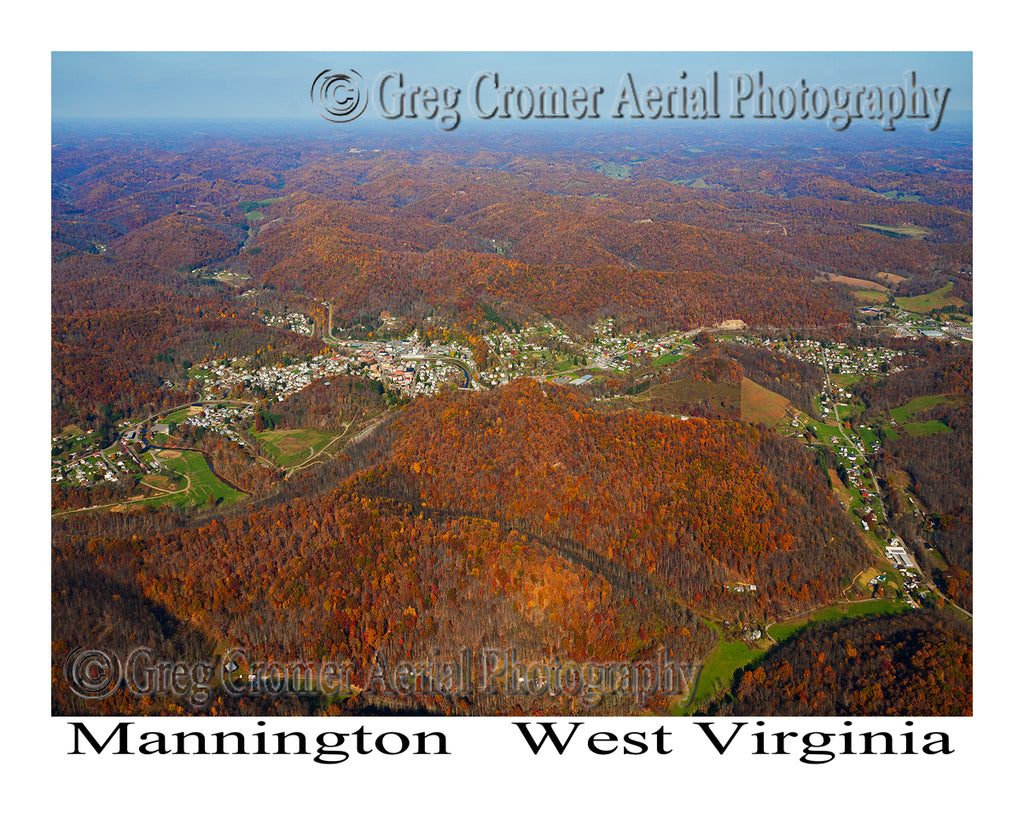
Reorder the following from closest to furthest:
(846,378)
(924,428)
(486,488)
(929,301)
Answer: (486,488)
(924,428)
(846,378)
(929,301)

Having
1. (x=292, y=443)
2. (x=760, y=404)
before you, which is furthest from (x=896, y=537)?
(x=292, y=443)

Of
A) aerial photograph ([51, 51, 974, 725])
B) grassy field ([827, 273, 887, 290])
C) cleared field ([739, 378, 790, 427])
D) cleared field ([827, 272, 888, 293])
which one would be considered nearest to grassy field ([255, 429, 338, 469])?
aerial photograph ([51, 51, 974, 725])

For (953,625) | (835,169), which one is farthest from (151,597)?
(835,169)

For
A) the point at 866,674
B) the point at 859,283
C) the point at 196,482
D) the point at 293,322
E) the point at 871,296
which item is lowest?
the point at 866,674

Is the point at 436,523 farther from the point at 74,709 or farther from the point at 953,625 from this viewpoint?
the point at 953,625

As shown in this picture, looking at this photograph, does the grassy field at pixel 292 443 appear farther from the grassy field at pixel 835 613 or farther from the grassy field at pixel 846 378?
the grassy field at pixel 846 378

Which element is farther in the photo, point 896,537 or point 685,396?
point 685,396

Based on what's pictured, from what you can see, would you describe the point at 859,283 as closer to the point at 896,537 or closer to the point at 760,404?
the point at 760,404
